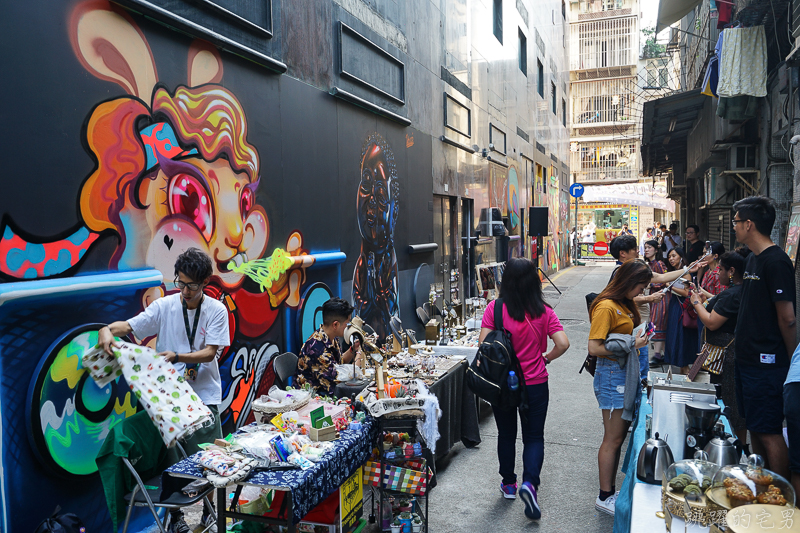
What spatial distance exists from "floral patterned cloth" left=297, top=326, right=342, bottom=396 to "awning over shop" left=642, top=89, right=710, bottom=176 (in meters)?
9.96

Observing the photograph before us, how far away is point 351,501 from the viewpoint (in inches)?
148

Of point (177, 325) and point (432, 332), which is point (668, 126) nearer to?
point (432, 332)

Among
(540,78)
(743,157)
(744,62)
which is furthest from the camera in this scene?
(540,78)

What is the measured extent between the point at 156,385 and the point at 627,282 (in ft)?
10.6

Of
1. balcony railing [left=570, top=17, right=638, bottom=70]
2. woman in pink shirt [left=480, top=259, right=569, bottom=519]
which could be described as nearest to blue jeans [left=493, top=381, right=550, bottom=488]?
woman in pink shirt [left=480, top=259, right=569, bottom=519]

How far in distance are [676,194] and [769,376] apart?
24.8 meters

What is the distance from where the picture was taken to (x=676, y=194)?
1019 inches

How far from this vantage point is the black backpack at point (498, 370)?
4199 mm

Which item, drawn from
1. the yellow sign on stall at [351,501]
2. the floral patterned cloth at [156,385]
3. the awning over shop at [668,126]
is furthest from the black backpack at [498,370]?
the awning over shop at [668,126]

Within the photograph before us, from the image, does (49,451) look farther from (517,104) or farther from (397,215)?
(517,104)

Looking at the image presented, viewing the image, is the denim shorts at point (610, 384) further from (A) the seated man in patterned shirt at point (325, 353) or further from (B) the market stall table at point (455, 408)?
(A) the seated man in patterned shirt at point (325, 353)

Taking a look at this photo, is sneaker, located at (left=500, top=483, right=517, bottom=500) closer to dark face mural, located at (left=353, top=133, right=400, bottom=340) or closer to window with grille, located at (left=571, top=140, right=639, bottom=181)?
dark face mural, located at (left=353, top=133, right=400, bottom=340)

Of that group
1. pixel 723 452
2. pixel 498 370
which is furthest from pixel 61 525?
pixel 723 452

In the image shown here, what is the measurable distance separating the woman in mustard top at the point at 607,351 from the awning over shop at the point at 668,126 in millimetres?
8715
